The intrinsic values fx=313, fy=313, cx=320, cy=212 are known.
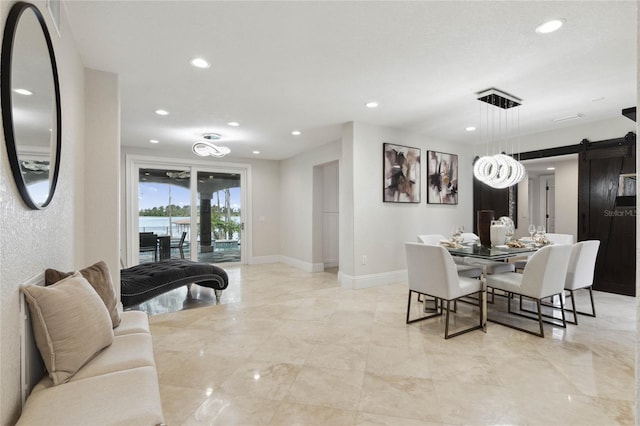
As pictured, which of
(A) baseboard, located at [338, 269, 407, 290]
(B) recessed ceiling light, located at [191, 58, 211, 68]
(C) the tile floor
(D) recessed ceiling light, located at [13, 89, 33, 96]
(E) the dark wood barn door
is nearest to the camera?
(D) recessed ceiling light, located at [13, 89, 33, 96]

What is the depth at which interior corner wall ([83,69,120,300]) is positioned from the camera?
2.84m

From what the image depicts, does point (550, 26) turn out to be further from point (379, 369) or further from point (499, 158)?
point (379, 369)

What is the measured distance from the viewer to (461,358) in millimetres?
2525

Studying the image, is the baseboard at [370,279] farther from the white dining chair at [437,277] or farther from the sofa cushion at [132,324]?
the sofa cushion at [132,324]

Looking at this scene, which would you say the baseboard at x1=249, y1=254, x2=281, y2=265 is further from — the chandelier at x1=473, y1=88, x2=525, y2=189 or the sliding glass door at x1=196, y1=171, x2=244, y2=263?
the chandelier at x1=473, y1=88, x2=525, y2=189

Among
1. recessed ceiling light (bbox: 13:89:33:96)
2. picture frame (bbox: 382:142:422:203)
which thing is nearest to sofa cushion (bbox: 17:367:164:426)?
recessed ceiling light (bbox: 13:89:33:96)

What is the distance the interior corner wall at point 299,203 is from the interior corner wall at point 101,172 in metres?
3.72

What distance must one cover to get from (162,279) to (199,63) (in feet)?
7.98

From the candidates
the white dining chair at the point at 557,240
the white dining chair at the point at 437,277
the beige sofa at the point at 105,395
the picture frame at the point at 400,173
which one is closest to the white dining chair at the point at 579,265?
the white dining chair at the point at 557,240

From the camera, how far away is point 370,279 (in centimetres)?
493

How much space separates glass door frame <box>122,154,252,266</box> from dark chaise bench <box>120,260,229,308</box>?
7.76 feet

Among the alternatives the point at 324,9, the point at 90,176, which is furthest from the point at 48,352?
the point at 324,9

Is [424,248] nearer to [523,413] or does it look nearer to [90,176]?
[523,413]

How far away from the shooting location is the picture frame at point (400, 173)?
200 inches
